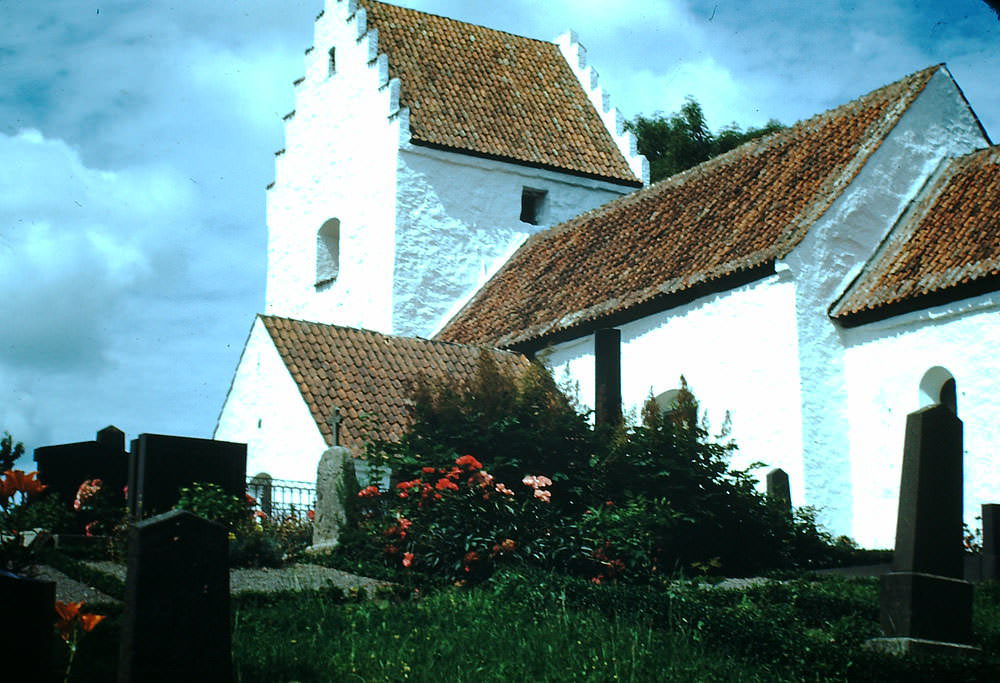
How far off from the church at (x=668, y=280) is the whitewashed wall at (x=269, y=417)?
1.7 inches

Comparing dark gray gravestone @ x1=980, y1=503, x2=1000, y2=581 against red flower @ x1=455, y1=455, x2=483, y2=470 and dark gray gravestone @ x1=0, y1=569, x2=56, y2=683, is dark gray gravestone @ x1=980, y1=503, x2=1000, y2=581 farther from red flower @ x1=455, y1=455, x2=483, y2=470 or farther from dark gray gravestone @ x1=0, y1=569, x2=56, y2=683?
dark gray gravestone @ x1=0, y1=569, x2=56, y2=683

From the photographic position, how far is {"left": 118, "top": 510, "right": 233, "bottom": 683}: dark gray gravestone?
5277mm

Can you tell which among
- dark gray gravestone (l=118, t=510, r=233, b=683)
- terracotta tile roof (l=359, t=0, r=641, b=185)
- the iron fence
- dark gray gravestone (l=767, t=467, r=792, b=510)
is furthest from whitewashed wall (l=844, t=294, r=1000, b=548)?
dark gray gravestone (l=118, t=510, r=233, b=683)

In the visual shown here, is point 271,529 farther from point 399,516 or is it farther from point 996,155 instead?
point 996,155

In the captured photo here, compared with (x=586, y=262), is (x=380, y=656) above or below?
below

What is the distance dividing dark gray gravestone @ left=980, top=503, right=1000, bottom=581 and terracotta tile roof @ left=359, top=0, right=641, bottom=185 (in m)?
13.5

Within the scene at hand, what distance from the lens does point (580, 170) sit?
24.1 meters

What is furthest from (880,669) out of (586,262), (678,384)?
(586,262)

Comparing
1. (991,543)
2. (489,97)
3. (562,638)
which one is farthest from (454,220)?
(562,638)

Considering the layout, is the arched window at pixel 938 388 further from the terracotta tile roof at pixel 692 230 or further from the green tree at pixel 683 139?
the green tree at pixel 683 139

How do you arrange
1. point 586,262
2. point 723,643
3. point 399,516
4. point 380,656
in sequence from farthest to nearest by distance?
point 586,262
point 399,516
point 723,643
point 380,656

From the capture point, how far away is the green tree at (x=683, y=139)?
30500 millimetres

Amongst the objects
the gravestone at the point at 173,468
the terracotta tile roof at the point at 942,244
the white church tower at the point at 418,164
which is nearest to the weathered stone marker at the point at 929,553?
the terracotta tile roof at the point at 942,244

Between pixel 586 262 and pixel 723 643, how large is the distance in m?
12.8
